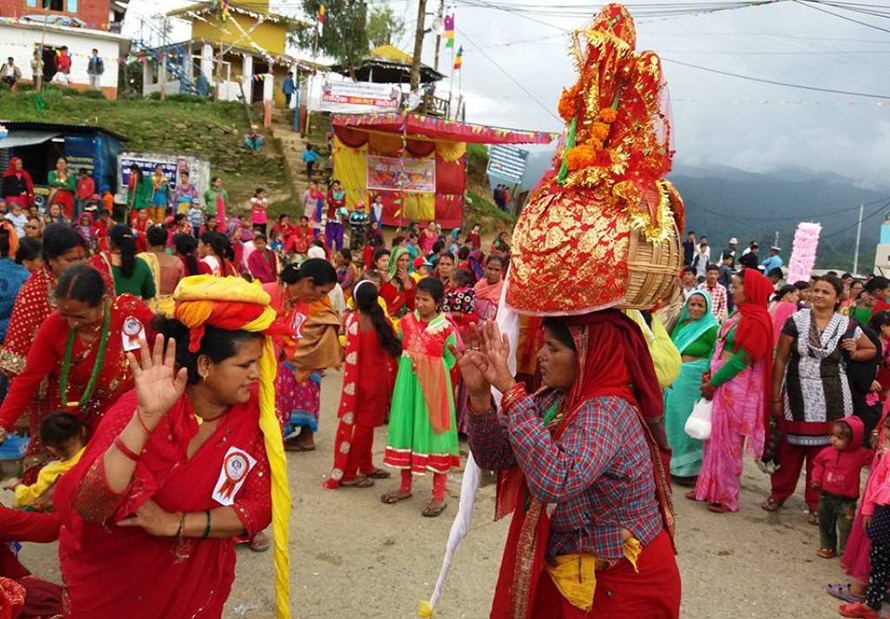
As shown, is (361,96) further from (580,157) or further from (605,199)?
(605,199)

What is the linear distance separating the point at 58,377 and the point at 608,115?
2848 mm

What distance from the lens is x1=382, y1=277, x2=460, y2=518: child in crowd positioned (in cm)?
555

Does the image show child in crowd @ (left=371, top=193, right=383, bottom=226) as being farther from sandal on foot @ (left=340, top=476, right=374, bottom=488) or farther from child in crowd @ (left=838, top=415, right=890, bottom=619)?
child in crowd @ (left=838, top=415, right=890, bottom=619)

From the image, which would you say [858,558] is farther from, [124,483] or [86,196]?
[86,196]

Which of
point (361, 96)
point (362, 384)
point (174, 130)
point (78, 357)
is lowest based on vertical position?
point (362, 384)

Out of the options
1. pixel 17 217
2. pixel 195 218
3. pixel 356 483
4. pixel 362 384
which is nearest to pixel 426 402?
pixel 362 384

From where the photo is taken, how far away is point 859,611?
4.33 m

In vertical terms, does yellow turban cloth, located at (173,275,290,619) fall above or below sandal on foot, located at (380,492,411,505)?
above

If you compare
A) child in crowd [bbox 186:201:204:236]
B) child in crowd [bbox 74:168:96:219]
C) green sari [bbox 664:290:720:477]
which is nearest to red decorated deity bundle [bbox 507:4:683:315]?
green sari [bbox 664:290:720:477]

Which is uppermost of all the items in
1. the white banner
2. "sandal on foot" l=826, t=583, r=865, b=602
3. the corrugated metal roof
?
the white banner

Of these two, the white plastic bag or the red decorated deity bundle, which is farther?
the white plastic bag

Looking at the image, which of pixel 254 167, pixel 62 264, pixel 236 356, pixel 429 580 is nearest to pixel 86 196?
pixel 254 167

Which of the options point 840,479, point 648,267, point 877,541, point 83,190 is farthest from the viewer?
point 83,190

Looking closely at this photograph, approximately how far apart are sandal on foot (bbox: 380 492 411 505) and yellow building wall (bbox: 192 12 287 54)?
3190 centimetres
